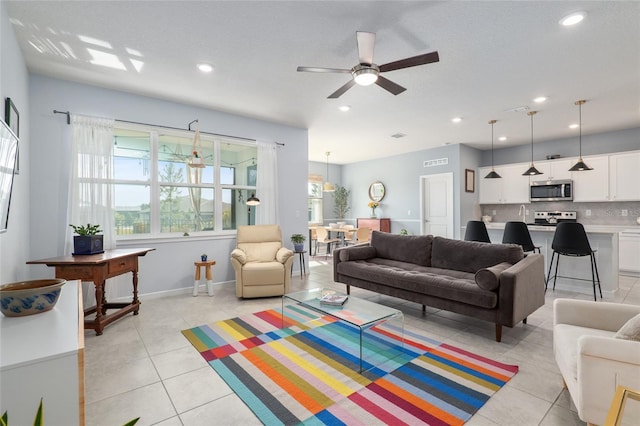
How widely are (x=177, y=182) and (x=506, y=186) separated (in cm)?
701

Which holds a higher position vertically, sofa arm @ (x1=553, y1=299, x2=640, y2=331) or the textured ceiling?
the textured ceiling

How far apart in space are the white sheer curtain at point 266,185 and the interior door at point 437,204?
4167mm

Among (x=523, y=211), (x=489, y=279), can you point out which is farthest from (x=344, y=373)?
(x=523, y=211)

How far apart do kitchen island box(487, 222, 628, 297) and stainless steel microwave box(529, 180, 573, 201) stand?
6.84 feet

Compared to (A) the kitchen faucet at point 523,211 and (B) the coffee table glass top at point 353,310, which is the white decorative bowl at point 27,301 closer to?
(B) the coffee table glass top at point 353,310

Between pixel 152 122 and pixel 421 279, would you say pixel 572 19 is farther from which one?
pixel 152 122

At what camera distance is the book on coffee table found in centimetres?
282

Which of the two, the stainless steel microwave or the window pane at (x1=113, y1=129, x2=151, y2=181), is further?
the stainless steel microwave

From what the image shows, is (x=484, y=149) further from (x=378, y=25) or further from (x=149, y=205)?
(x=149, y=205)

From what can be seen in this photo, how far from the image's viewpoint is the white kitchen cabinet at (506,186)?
697 centimetres

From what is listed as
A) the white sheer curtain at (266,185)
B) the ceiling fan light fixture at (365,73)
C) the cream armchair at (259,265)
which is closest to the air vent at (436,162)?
the white sheer curtain at (266,185)

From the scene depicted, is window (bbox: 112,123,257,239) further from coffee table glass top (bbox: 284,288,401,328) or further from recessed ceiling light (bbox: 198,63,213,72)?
coffee table glass top (bbox: 284,288,401,328)

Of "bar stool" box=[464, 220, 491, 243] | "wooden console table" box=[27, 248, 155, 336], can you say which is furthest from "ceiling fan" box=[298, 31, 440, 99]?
"bar stool" box=[464, 220, 491, 243]

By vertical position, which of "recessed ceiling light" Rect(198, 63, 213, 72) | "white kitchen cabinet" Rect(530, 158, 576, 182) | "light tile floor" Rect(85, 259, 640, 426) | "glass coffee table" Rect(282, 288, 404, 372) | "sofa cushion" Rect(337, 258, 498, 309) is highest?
"recessed ceiling light" Rect(198, 63, 213, 72)
